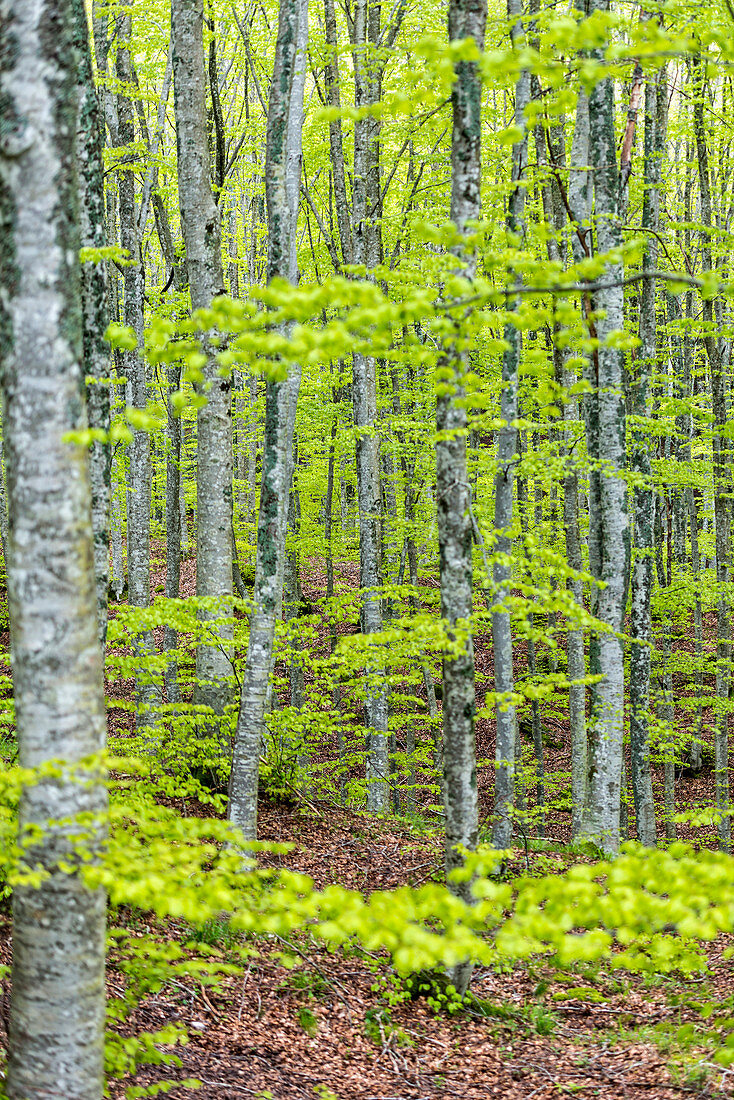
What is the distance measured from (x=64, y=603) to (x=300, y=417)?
12696 mm

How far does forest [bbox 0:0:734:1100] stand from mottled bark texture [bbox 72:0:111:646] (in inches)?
1.2

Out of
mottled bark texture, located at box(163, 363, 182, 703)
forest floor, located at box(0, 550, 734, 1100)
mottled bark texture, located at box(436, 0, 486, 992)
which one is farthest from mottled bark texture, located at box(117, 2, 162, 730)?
mottled bark texture, located at box(436, 0, 486, 992)

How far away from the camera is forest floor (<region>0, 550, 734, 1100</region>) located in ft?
15.6

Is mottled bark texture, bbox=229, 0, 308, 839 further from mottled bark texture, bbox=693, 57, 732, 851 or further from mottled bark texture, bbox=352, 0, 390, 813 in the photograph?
mottled bark texture, bbox=693, 57, 732, 851

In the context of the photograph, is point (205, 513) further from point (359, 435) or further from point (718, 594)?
point (718, 594)

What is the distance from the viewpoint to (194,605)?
23.1ft

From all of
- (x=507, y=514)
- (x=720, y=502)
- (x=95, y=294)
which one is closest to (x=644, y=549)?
(x=720, y=502)

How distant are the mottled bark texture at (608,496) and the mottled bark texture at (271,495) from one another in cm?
348

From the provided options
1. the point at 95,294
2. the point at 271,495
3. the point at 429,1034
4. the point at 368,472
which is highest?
the point at 95,294

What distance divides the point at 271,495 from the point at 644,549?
6151mm

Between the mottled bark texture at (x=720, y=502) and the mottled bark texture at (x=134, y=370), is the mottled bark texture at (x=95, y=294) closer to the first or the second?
the mottled bark texture at (x=134, y=370)

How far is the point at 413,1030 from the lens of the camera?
218 inches

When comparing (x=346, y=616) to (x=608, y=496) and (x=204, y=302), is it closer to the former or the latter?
(x=608, y=496)

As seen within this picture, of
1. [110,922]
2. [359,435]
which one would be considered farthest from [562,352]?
[110,922]
